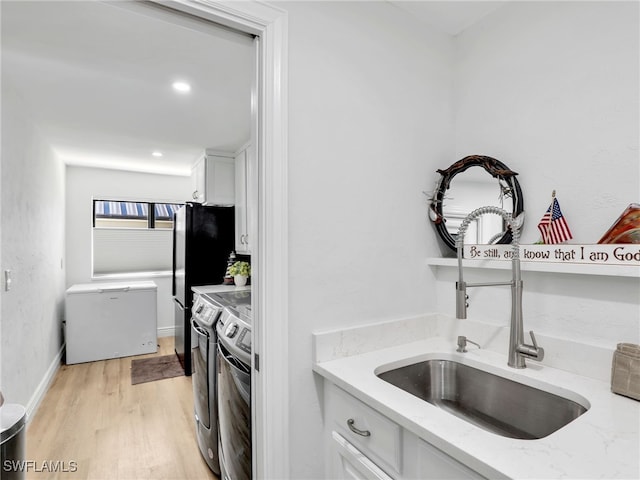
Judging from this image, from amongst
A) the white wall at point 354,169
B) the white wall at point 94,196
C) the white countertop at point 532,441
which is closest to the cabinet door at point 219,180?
the white wall at point 94,196

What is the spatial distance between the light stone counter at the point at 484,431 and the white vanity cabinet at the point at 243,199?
214cm

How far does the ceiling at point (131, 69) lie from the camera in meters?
1.51

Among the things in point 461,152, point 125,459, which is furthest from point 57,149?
point 461,152

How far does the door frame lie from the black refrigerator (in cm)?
245

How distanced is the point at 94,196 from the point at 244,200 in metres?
2.47

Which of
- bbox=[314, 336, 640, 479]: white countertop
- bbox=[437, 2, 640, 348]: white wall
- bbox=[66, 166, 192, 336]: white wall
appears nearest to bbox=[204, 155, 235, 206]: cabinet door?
bbox=[66, 166, 192, 336]: white wall

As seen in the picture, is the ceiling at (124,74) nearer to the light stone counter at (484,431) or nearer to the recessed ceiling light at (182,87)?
the recessed ceiling light at (182,87)

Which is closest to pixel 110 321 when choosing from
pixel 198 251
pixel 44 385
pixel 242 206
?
pixel 44 385

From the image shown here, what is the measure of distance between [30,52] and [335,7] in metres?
1.70

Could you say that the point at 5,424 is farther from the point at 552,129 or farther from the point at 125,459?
the point at 552,129

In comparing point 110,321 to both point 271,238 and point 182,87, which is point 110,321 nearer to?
point 182,87

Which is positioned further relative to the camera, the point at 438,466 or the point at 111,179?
the point at 111,179

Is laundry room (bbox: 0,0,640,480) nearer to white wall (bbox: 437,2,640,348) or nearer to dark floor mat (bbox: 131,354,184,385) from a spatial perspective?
white wall (bbox: 437,2,640,348)

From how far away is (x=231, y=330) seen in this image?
1726mm
